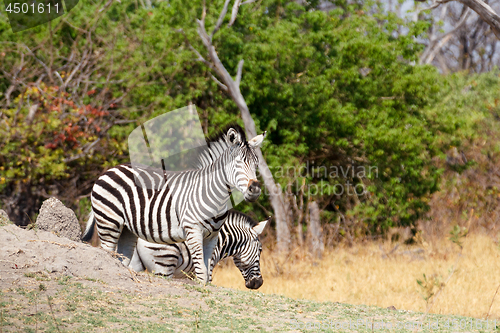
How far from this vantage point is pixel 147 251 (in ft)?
20.5

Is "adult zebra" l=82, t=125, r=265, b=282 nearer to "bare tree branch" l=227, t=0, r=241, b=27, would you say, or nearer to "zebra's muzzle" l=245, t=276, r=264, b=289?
"zebra's muzzle" l=245, t=276, r=264, b=289

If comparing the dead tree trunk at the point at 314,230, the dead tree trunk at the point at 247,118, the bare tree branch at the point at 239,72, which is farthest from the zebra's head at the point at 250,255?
the bare tree branch at the point at 239,72

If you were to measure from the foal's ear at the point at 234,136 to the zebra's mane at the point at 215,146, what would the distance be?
0.08ft

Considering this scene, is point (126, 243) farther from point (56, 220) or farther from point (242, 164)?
point (242, 164)

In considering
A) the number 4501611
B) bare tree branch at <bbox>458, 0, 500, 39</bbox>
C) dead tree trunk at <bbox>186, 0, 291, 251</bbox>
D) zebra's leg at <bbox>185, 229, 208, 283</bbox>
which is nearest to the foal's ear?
zebra's leg at <bbox>185, 229, 208, 283</bbox>

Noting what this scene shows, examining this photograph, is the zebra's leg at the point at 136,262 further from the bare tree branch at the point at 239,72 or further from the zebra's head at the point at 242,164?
the bare tree branch at the point at 239,72

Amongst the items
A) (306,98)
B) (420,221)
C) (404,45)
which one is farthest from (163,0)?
(420,221)

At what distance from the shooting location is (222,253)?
671 cm

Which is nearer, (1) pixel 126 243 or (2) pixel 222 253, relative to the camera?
(1) pixel 126 243

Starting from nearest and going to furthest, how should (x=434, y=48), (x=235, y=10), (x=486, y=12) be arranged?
(x=486, y=12) → (x=235, y=10) → (x=434, y=48)

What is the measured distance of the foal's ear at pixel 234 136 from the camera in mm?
5367

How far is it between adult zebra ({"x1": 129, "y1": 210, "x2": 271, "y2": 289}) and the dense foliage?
358 centimetres

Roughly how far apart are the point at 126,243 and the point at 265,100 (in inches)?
229

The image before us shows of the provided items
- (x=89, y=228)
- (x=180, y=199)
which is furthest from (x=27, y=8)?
(x=180, y=199)
